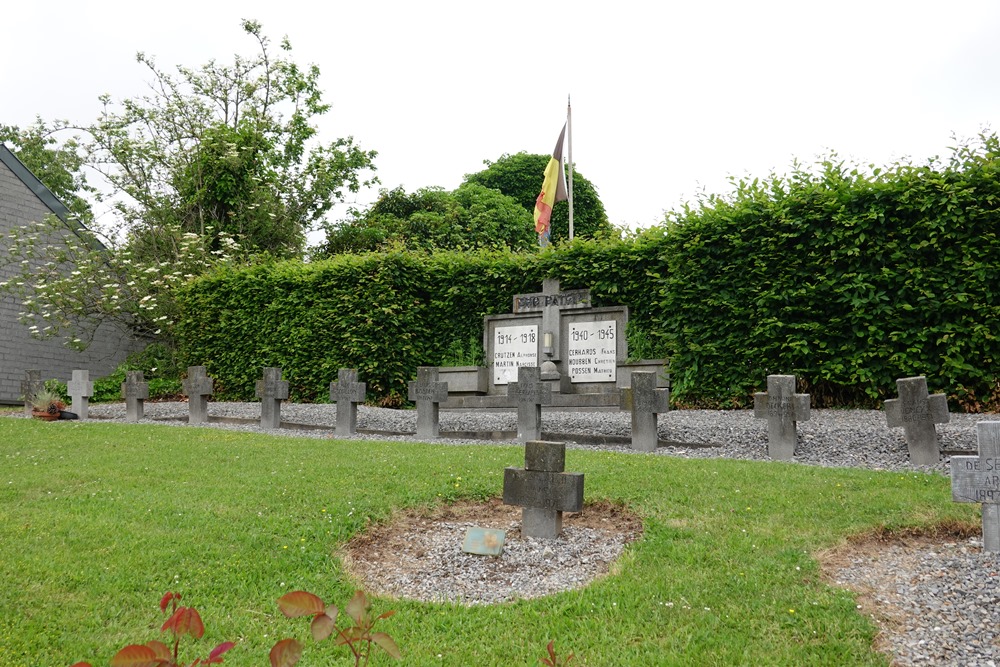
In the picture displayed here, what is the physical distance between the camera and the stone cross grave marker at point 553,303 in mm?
13477

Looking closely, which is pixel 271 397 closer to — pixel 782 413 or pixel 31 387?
pixel 31 387

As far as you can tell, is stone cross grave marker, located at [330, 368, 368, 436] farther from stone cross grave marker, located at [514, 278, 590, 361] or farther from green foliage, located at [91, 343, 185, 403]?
green foliage, located at [91, 343, 185, 403]

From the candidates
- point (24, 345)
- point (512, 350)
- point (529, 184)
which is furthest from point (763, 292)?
Answer: point (529, 184)

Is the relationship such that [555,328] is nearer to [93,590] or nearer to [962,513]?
[962,513]

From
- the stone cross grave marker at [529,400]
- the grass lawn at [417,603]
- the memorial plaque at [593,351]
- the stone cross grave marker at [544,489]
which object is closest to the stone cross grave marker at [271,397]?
the grass lawn at [417,603]

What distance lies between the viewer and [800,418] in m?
8.34

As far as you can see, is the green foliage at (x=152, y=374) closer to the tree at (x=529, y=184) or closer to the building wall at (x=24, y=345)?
the building wall at (x=24, y=345)

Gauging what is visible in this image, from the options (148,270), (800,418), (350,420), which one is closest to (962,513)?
(800,418)

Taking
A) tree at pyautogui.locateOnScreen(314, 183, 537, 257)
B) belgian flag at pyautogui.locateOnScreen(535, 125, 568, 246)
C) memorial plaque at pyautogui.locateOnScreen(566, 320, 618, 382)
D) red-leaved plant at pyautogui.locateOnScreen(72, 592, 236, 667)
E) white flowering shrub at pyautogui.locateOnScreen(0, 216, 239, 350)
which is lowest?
red-leaved plant at pyautogui.locateOnScreen(72, 592, 236, 667)

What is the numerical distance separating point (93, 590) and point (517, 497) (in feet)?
8.67

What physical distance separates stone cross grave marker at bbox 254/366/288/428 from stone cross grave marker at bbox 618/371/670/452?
5501 millimetres

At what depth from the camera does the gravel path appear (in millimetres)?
3666

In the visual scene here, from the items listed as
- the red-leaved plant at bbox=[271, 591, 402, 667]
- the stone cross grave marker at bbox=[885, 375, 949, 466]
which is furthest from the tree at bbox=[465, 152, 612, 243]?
the red-leaved plant at bbox=[271, 591, 402, 667]

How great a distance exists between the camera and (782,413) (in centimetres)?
842
